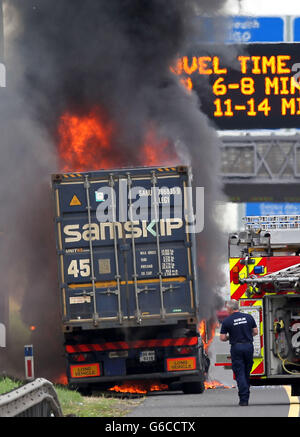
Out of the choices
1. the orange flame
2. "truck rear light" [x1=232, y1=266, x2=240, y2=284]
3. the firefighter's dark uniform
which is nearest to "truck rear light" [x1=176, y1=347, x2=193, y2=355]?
the orange flame

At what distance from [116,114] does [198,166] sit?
2190 mm

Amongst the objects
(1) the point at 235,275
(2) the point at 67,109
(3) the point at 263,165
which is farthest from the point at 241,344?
(3) the point at 263,165

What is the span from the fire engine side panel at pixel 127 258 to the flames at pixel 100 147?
535 cm

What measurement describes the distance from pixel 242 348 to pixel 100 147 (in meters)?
10.5

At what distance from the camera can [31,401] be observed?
1198 centimetres

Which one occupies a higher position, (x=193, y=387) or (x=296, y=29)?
(x=296, y=29)

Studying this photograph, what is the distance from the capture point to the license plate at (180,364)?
798 inches

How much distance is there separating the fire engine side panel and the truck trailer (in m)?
0.02

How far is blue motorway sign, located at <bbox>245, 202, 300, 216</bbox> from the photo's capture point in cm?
4828

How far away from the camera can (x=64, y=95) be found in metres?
26.4

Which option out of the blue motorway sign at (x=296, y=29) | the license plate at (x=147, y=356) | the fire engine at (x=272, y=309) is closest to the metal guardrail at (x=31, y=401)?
the fire engine at (x=272, y=309)

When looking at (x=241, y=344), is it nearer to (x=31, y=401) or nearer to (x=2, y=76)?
(x=31, y=401)

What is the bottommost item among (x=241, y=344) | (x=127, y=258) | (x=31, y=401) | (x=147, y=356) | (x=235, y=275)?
(x=147, y=356)
